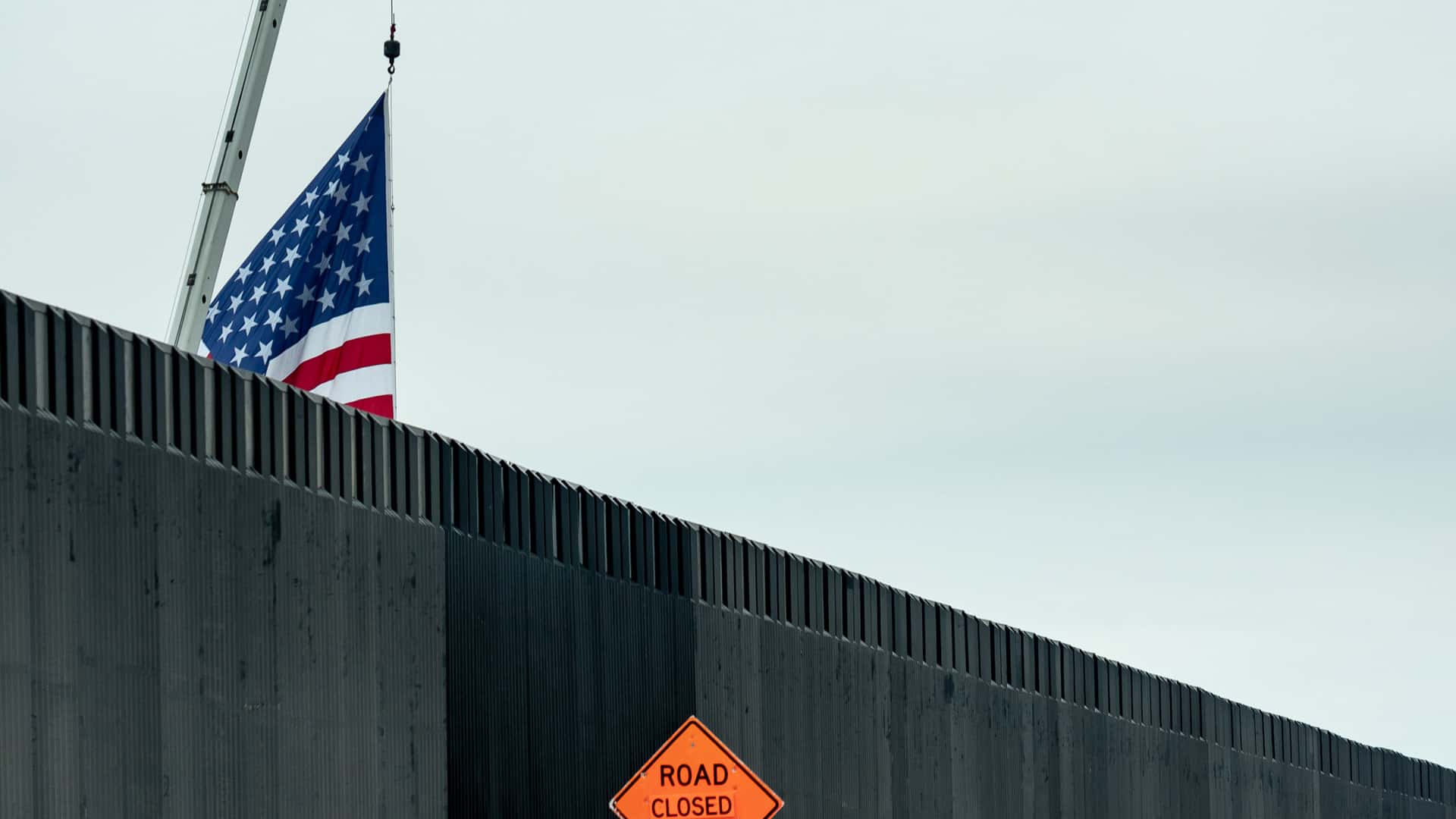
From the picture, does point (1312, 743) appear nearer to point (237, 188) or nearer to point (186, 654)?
point (237, 188)

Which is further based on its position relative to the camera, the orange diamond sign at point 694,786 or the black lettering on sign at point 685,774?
the black lettering on sign at point 685,774

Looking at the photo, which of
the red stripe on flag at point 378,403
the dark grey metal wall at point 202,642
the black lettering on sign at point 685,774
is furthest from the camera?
the red stripe on flag at point 378,403

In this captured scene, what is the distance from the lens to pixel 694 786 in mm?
21266

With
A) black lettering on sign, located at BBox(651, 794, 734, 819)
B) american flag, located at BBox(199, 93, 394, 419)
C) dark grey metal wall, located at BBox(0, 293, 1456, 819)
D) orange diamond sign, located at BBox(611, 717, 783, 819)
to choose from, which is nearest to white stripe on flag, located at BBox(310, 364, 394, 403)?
american flag, located at BBox(199, 93, 394, 419)

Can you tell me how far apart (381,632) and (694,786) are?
393 cm

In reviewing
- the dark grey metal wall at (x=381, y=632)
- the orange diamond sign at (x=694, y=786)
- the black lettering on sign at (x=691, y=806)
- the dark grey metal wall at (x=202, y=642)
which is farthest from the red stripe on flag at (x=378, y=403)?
the dark grey metal wall at (x=202, y=642)

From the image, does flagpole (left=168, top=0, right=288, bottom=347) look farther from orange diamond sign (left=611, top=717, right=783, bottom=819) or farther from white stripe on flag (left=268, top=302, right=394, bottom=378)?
orange diamond sign (left=611, top=717, right=783, bottom=819)

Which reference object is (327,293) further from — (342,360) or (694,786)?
(694,786)

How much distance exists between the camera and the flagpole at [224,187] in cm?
2512

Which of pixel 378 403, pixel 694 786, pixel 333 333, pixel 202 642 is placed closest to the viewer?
pixel 202 642

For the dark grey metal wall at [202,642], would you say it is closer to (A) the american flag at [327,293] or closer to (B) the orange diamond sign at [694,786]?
(B) the orange diamond sign at [694,786]

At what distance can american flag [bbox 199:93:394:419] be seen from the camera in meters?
25.8

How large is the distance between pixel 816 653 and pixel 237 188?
7878 mm

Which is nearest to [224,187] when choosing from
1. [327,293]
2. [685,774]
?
[327,293]
